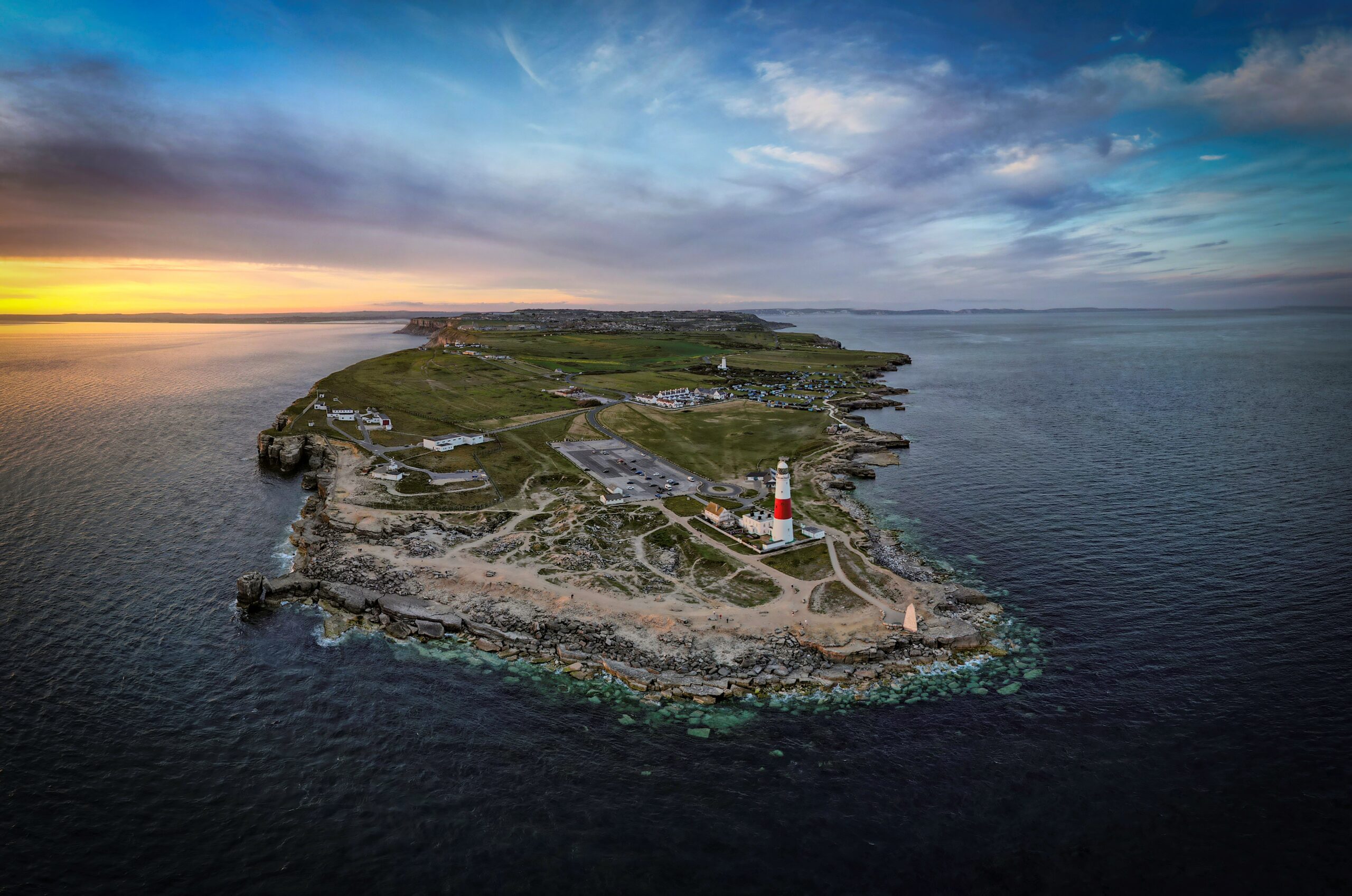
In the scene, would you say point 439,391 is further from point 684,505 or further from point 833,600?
point 833,600

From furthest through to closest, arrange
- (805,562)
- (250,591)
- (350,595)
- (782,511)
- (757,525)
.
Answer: (757,525) → (782,511) → (805,562) → (350,595) → (250,591)

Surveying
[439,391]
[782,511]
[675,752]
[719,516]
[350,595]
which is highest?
[439,391]

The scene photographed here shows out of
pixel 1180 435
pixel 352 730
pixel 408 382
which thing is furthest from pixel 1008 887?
pixel 408 382

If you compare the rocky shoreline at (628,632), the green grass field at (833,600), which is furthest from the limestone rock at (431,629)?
the green grass field at (833,600)

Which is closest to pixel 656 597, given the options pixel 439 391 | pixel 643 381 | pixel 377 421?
pixel 377 421

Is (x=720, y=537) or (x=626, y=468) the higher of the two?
(x=626, y=468)

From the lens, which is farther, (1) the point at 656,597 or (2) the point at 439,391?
(2) the point at 439,391

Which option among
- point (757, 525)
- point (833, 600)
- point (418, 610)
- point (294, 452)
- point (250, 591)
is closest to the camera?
point (418, 610)
